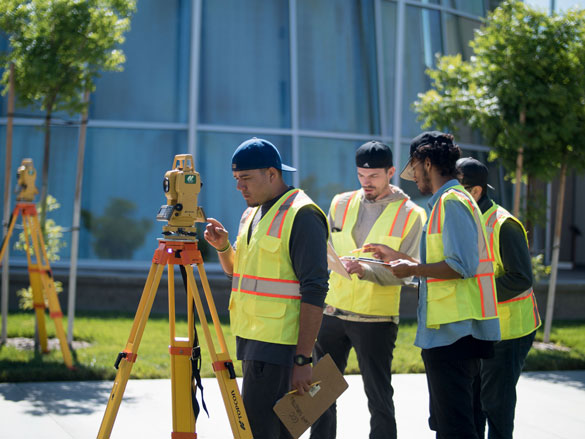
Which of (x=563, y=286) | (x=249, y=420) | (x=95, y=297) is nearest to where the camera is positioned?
(x=249, y=420)

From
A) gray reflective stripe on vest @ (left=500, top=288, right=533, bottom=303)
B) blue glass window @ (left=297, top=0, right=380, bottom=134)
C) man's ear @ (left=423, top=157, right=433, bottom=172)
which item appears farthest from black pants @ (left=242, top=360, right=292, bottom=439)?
blue glass window @ (left=297, top=0, right=380, bottom=134)

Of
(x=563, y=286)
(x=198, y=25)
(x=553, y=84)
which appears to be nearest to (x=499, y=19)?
(x=553, y=84)

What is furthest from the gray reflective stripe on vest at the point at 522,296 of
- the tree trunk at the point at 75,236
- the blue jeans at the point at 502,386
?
the tree trunk at the point at 75,236

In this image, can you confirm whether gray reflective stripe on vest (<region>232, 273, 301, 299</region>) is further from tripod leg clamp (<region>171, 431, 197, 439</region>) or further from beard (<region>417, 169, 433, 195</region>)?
beard (<region>417, 169, 433, 195</region>)

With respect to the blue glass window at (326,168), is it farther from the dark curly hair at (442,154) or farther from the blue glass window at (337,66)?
the dark curly hair at (442,154)

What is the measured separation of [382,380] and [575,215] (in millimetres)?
19319

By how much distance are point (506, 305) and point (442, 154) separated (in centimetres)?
126

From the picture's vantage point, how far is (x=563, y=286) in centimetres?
1323

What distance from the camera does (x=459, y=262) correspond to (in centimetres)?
372

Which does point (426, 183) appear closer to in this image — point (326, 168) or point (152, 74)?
point (326, 168)

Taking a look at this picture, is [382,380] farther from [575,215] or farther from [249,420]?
[575,215]

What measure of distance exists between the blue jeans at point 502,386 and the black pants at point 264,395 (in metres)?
1.66

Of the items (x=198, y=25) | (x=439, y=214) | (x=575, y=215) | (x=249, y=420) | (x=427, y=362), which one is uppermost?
(x=198, y=25)

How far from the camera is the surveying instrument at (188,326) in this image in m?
3.45
